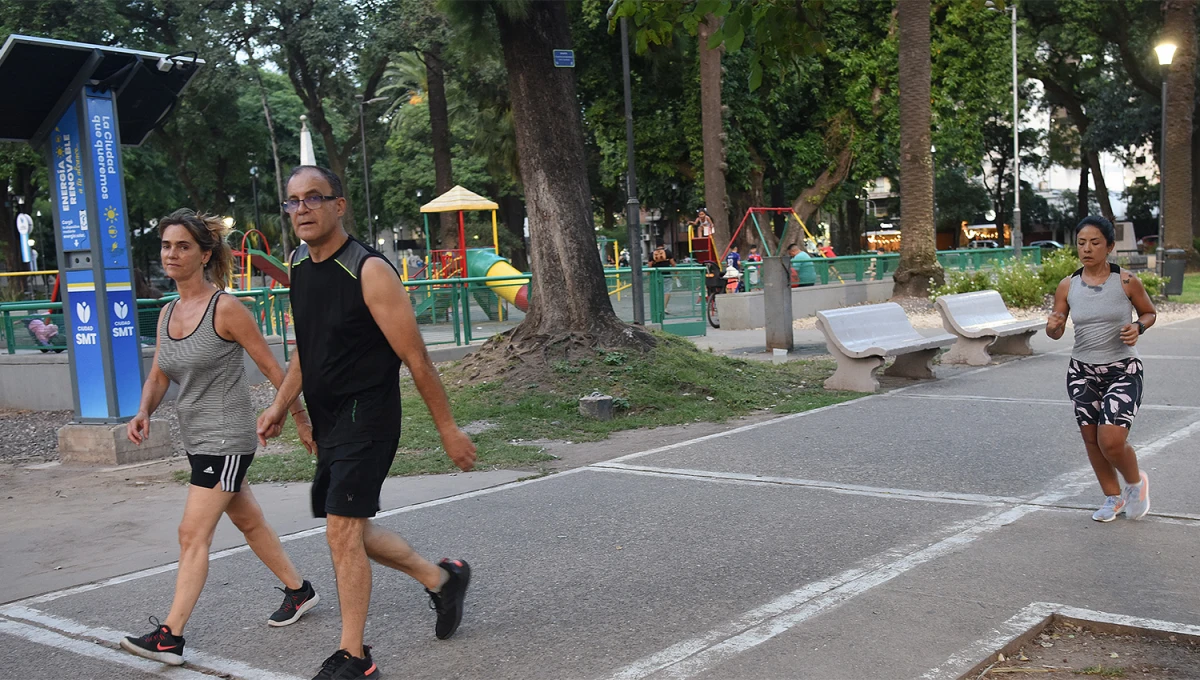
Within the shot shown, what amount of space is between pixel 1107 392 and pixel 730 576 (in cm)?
236

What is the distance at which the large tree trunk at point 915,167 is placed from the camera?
71.6ft

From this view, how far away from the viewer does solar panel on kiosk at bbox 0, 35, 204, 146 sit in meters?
8.57

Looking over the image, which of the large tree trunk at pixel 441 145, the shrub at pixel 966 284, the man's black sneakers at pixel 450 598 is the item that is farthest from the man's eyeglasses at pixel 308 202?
the large tree trunk at pixel 441 145

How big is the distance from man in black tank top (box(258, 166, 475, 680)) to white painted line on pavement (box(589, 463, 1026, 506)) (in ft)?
12.0

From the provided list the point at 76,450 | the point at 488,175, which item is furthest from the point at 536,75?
the point at 488,175

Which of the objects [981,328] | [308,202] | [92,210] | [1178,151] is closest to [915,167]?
[981,328]

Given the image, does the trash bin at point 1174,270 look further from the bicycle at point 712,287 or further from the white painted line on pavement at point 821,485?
the white painted line on pavement at point 821,485

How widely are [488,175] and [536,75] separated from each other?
40474 millimetres

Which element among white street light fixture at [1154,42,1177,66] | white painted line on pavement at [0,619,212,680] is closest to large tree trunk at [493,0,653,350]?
white painted line on pavement at [0,619,212,680]

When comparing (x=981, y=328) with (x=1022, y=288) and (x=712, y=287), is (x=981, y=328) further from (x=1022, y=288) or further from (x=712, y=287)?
(x=712, y=287)

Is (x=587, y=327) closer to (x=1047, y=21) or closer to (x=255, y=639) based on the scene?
(x=255, y=639)

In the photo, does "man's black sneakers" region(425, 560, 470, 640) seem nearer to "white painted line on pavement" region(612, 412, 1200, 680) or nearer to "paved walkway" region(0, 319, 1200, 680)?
"paved walkway" region(0, 319, 1200, 680)

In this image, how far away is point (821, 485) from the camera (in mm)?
7211

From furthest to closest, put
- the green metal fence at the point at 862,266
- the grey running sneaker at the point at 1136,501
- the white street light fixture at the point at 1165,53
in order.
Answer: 1. the white street light fixture at the point at 1165,53
2. the green metal fence at the point at 862,266
3. the grey running sneaker at the point at 1136,501
